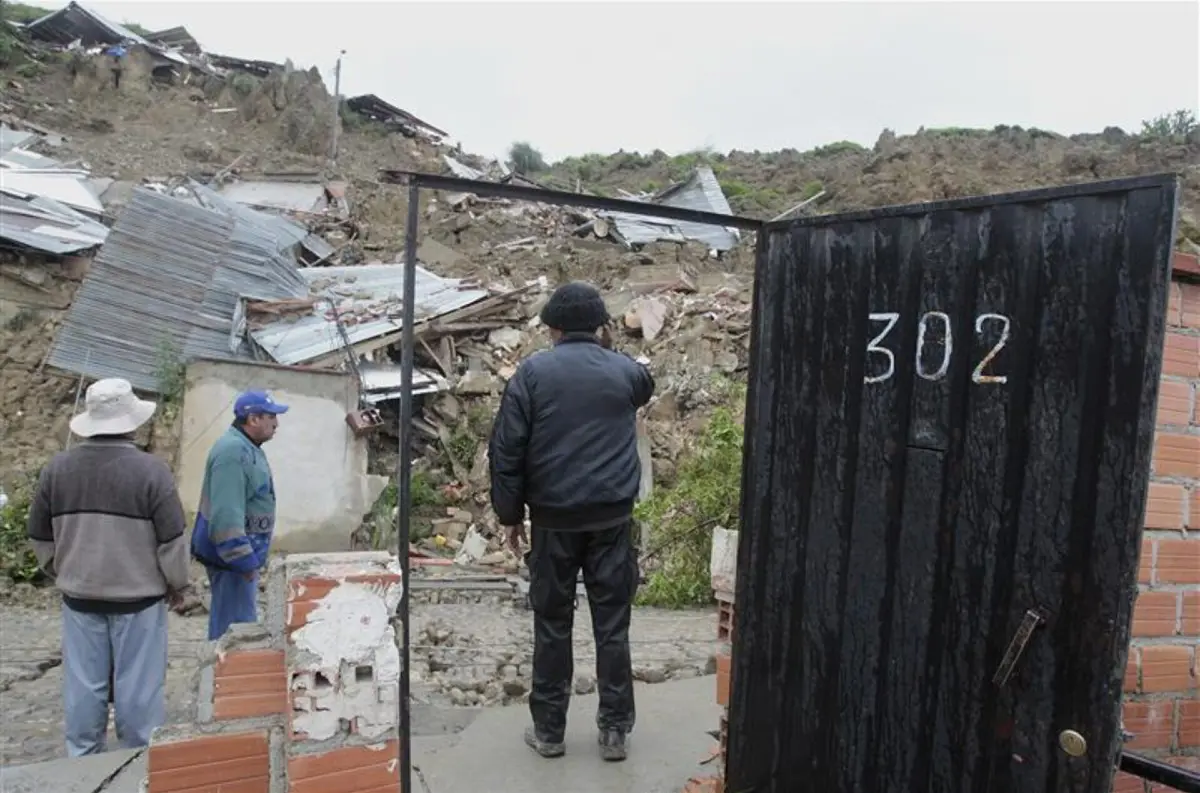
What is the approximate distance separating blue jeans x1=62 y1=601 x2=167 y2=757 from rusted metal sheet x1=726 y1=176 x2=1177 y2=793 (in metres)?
2.62

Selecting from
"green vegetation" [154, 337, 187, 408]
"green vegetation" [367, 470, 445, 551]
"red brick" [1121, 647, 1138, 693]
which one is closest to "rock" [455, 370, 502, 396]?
"green vegetation" [367, 470, 445, 551]

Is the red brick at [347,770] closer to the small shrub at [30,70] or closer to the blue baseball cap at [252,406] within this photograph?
the blue baseball cap at [252,406]

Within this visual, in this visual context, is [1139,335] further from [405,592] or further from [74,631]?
[74,631]

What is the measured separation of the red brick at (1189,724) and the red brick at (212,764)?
242 cm

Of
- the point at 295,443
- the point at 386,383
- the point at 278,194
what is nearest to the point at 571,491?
the point at 295,443

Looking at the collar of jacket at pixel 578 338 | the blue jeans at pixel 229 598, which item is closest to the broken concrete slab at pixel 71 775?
the blue jeans at pixel 229 598

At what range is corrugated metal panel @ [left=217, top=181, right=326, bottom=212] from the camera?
19281 millimetres

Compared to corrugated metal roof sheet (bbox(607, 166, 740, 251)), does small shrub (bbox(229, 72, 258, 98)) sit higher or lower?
higher

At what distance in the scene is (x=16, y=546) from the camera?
7551 mm

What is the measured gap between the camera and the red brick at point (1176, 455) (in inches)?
81.9

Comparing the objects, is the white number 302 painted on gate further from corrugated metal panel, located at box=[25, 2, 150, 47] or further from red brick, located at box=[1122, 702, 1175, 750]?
corrugated metal panel, located at box=[25, 2, 150, 47]

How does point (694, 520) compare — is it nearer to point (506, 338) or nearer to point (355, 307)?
point (506, 338)

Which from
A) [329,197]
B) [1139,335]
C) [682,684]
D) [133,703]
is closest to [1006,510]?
[1139,335]

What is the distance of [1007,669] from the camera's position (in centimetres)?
177
